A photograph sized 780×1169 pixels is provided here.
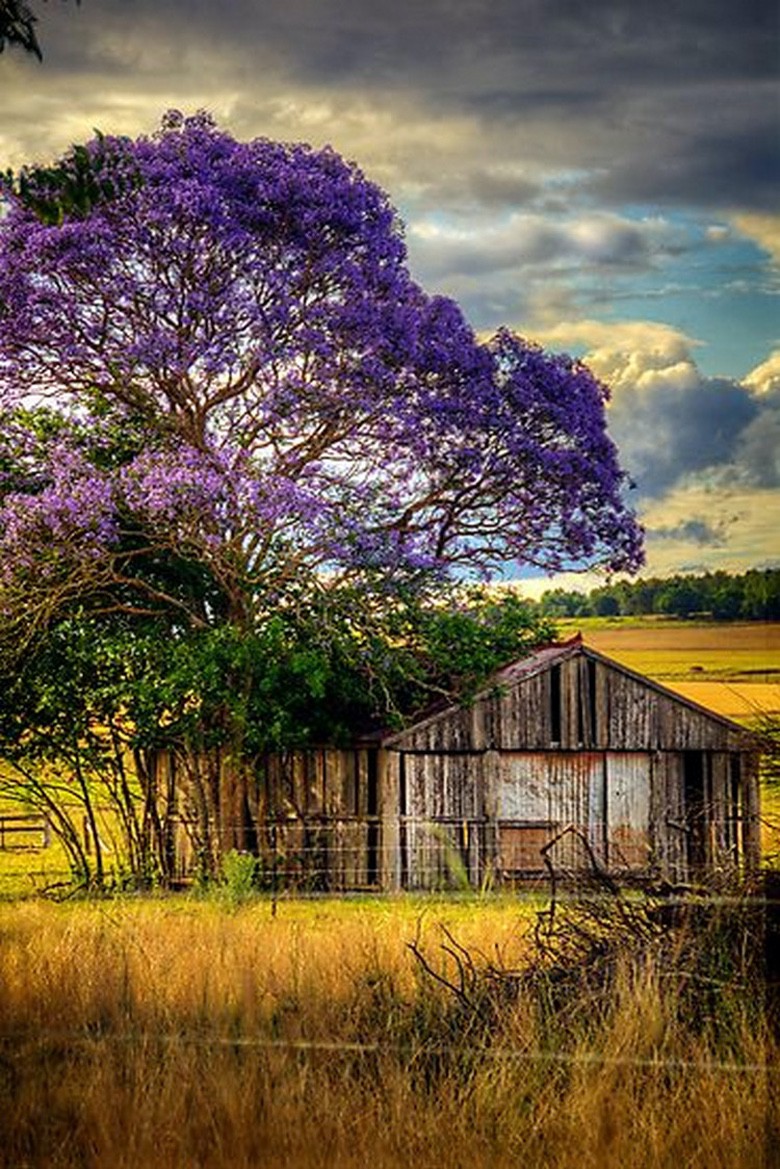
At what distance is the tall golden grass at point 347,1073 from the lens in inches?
349

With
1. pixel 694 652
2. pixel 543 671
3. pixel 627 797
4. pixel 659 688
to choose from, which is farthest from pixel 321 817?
pixel 694 652

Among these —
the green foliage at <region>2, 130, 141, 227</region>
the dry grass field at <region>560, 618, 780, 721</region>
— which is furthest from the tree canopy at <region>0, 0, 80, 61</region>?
the dry grass field at <region>560, 618, 780, 721</region>

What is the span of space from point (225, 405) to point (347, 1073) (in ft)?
68.3

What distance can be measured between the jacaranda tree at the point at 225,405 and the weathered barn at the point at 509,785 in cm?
144

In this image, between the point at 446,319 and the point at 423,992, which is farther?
the point at 446,319

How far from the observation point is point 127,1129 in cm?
929

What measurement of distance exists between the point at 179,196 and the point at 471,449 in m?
6.61

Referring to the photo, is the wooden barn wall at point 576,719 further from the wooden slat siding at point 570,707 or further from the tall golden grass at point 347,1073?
the tall golden grass at point 347,1073

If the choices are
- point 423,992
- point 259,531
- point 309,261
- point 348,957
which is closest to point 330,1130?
point 423,992

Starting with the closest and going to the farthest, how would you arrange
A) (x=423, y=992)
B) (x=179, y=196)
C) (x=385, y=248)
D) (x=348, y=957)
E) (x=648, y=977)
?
(x=648, y=977) < (x=423, y=992) < (x=348, y=957) < (x=179, y=196) < (x=385, y=248)

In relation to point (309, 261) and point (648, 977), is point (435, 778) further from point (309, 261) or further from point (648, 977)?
point (648, 977)

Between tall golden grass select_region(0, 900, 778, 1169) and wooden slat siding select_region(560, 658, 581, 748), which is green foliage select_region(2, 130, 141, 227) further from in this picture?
wooden slat siding select_region(560, 658, 581, 748)

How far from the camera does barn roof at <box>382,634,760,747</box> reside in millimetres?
29578

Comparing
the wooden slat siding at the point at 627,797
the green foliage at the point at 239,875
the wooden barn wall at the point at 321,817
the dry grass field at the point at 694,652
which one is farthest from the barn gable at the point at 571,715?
the dry grass field at the point at 694,652
